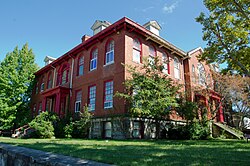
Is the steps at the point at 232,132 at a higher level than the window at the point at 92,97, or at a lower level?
lower

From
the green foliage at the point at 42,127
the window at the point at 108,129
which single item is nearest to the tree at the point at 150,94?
the window at the point at 108,129

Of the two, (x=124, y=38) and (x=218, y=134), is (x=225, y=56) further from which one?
(x=218, y=134)

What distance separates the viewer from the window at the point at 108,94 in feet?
46.2

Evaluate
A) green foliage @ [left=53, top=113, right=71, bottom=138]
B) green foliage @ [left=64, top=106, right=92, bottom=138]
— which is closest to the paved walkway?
green foliage @ [left=64, top=106, right=92, bottom=138]

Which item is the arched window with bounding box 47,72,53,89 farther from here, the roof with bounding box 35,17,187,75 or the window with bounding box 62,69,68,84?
the window with bounding box 62,69,68,84

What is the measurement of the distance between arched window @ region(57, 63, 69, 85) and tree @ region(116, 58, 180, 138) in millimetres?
9566

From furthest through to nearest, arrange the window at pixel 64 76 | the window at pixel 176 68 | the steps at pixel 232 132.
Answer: the window at pixel 64 76, the window at pixel 176 68, the steps at pixel 232 132

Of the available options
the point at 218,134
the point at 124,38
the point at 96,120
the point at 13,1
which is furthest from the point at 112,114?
the point at 218,134

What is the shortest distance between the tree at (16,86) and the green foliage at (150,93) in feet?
43.8

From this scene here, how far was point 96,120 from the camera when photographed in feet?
47.5

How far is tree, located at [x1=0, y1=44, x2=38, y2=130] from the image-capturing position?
68.0 feet

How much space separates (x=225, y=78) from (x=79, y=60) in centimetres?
1318

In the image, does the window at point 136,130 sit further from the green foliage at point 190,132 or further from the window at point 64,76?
the window at point 64,76

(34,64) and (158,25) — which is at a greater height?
(158,25)
